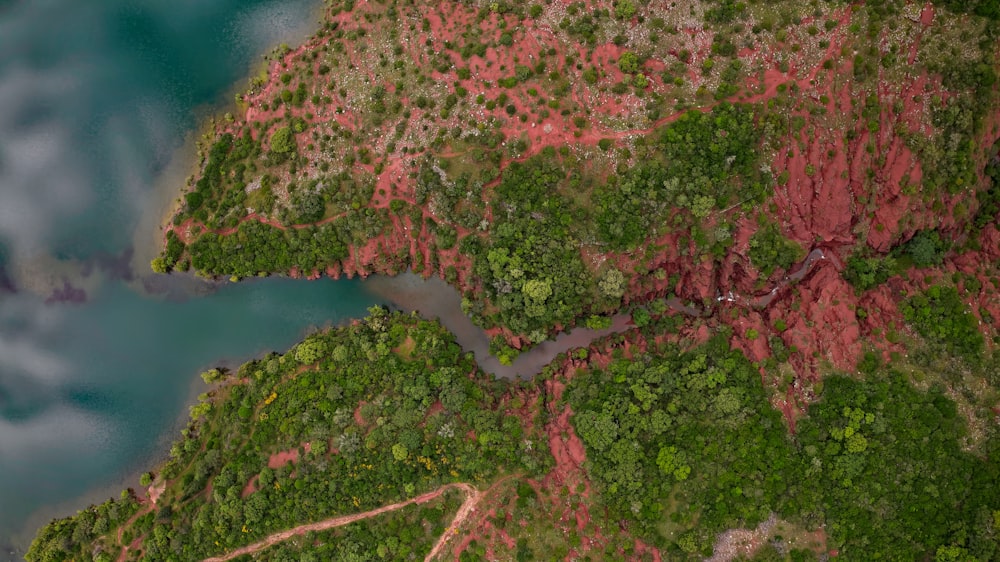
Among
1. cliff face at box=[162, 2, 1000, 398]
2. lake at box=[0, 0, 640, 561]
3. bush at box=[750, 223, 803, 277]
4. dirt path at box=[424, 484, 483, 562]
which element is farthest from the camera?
lake at box=[0, 0, 640, 561]

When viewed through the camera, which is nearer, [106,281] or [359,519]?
[359,519]

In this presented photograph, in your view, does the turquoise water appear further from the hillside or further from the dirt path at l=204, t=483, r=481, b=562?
the dirt path at l=204, t=483, r=481, b=562

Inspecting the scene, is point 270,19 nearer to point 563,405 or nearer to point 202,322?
point 202,322

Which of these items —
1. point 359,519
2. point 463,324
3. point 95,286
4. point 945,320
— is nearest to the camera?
point 945,320

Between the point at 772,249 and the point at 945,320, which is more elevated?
the point at 772,249

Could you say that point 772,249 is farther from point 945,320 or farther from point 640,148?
point 945,320

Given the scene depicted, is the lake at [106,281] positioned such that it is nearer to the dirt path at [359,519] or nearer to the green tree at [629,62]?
the dirt path at [359,519]

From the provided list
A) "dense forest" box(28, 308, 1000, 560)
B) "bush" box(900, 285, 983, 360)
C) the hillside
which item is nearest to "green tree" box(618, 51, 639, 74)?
the hillside

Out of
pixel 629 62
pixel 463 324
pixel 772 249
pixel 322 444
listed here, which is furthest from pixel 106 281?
pixel 772 249
